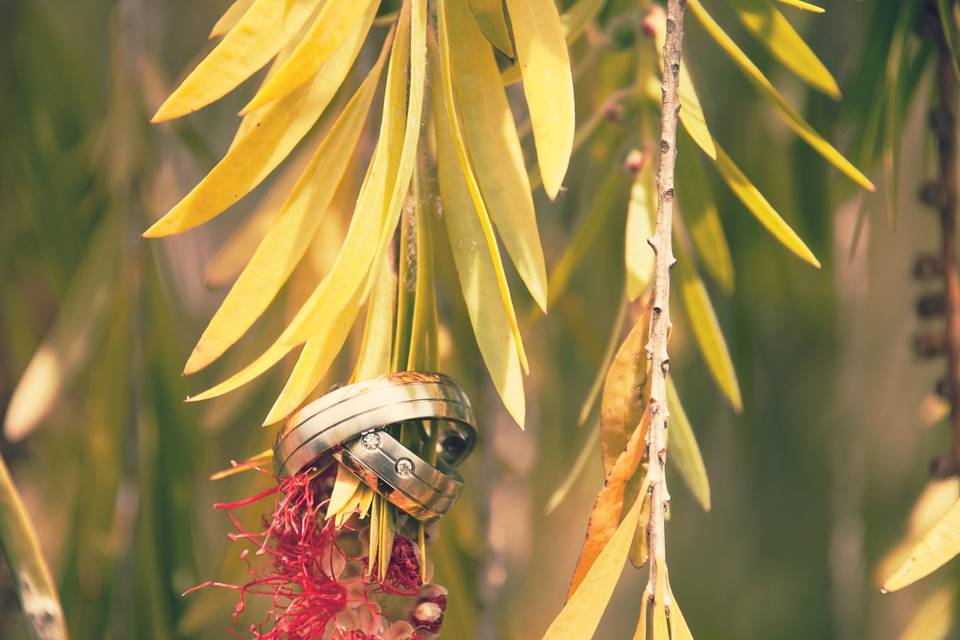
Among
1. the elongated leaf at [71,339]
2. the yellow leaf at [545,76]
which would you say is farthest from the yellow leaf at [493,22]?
the elongated leaf at [71,339]

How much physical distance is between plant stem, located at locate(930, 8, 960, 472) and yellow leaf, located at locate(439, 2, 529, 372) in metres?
0.27

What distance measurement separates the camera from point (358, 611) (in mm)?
431

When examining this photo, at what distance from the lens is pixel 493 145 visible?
0.44 meters

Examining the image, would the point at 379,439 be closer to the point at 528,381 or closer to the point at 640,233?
the point at 640,233

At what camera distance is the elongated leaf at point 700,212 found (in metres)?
0.57

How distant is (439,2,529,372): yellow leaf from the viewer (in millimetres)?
396

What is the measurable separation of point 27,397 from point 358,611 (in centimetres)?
32

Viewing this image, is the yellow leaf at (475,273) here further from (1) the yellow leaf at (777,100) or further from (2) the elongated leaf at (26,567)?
(2) the elongated leaf at (26,567)

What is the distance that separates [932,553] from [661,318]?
0.14m

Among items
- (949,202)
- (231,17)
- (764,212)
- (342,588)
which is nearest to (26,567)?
(342,588)

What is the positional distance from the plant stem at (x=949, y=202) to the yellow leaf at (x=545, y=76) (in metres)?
0.25

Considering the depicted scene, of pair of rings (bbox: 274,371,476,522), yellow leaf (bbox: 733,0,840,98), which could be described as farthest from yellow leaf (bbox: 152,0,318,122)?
yellow leaf (bbox: 733,0,840,98)

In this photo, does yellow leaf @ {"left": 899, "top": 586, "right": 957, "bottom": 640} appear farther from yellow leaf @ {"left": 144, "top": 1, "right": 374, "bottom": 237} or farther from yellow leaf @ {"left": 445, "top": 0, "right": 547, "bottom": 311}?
yellow leaf @ {"left": 144, "top": 1, "right": 374, "bottom": 237}

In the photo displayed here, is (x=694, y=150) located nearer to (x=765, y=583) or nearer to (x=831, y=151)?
(x=831, y=151)
